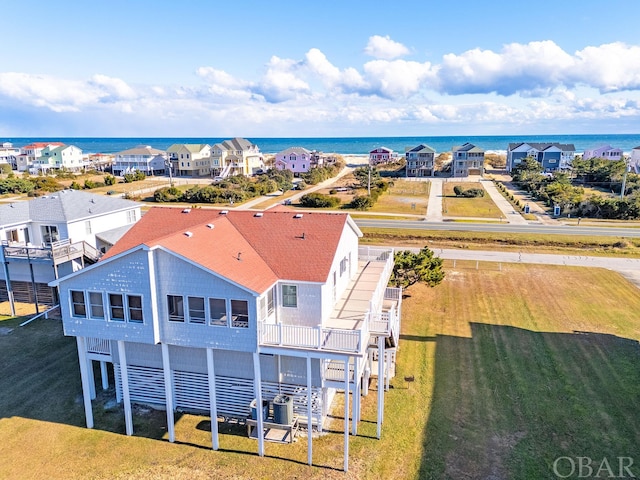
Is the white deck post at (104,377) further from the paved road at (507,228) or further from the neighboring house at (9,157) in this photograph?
the neighboring house at (9,157)

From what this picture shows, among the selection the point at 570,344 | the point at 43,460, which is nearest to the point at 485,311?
the point at 570,344

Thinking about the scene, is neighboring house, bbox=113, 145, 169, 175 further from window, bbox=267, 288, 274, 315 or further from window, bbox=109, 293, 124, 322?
window, bbox=267, 288, 274, 315

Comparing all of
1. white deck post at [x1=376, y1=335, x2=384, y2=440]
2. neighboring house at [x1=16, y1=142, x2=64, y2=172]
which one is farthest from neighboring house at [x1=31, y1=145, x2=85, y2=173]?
white deck post at [x1=376, y1=335, x2=384, y2=440]

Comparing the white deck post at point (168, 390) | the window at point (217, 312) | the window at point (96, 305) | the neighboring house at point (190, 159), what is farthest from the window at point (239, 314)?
the neighboring house at point (190, 159)

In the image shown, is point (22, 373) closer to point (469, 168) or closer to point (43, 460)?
point (43, 460)

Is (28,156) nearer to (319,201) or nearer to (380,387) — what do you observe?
(319,201)
